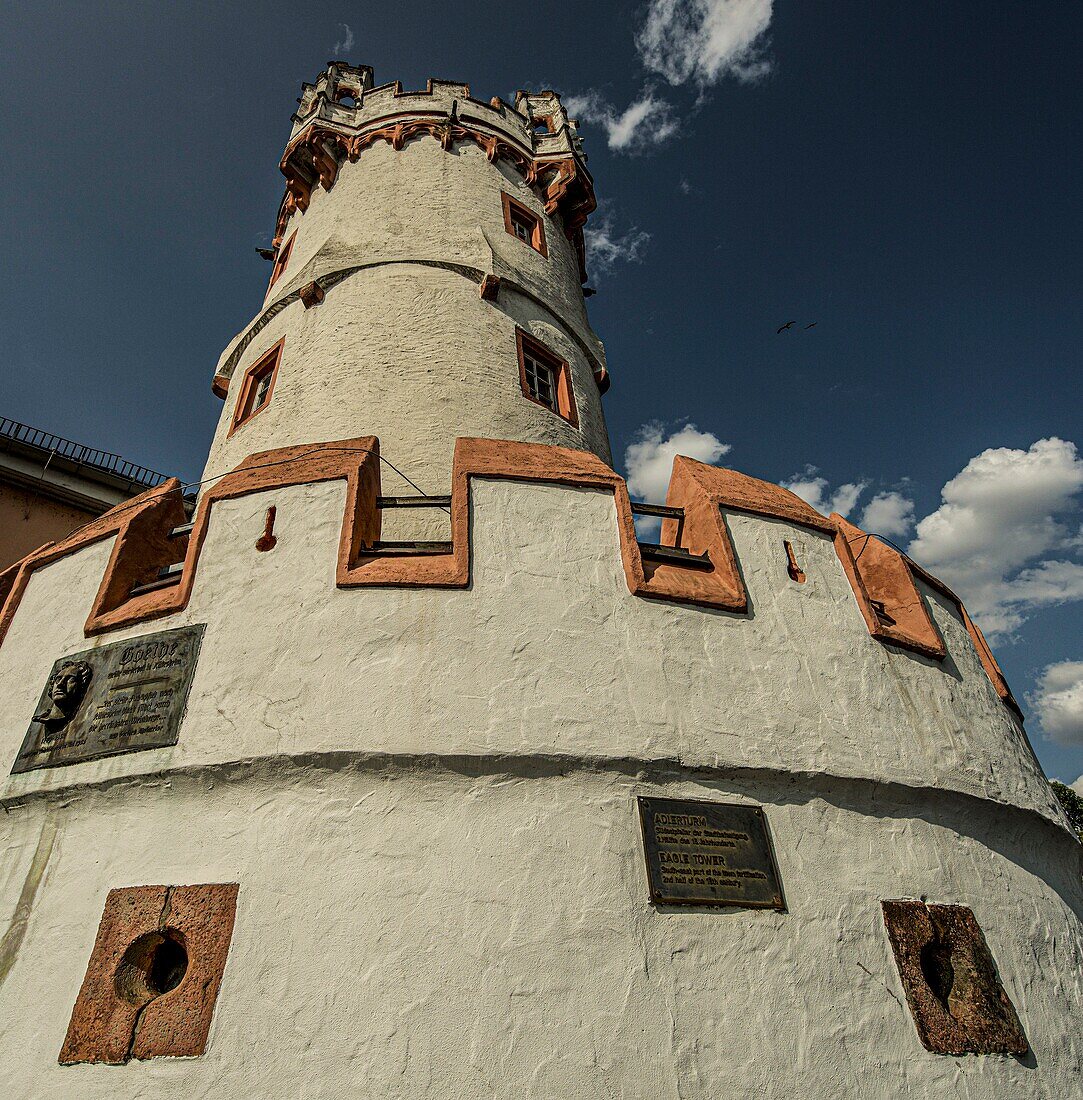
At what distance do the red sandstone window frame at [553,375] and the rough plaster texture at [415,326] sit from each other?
105 millimetres

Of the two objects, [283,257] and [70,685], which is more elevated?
[283,257]

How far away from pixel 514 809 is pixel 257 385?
680cm

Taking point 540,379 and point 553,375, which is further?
point 553,375

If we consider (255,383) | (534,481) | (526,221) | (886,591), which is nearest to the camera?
(534,481)

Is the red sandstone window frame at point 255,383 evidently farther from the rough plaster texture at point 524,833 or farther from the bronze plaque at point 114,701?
the bronze plaque at point 114,701

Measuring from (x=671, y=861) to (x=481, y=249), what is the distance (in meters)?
7.55

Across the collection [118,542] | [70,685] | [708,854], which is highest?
[118,542]

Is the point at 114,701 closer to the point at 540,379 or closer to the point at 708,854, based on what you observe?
the point at 708,854

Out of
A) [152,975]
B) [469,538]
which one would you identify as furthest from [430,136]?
[152,975]

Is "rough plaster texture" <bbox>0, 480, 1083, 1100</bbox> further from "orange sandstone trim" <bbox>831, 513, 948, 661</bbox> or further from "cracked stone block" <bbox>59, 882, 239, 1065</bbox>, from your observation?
"orange sandstone trim" <bbox>831, 513, 948, 661</bbox>

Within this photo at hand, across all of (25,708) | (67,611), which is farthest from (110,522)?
(25,708)

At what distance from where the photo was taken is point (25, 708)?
4379 millimetres

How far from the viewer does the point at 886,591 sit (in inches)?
210

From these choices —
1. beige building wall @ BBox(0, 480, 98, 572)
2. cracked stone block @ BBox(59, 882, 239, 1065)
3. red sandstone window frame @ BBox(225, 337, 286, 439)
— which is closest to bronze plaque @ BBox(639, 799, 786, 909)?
cracked stone block @ BBox(59, 882, 239, 1065)
